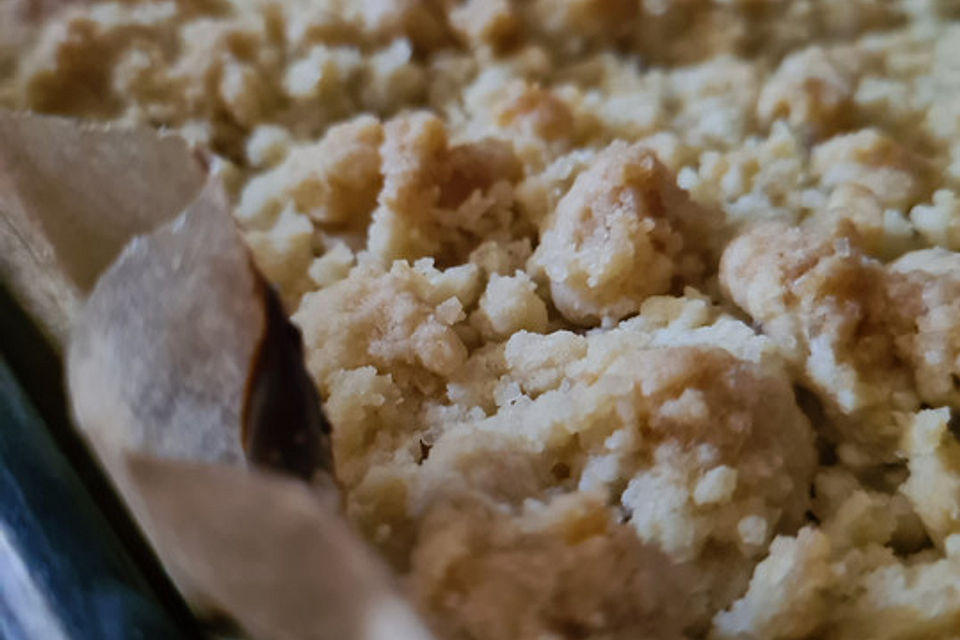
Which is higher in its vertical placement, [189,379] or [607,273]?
[189,379]

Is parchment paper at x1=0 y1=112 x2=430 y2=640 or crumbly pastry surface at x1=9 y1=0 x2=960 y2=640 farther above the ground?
parchment paper at x1=0 y1=112 x2=430 y2=640

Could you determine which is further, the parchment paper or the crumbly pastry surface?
the crumbly pastry surface

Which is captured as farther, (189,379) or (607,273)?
(607,273)

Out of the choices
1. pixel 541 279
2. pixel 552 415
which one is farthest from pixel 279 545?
pixel 541 279
